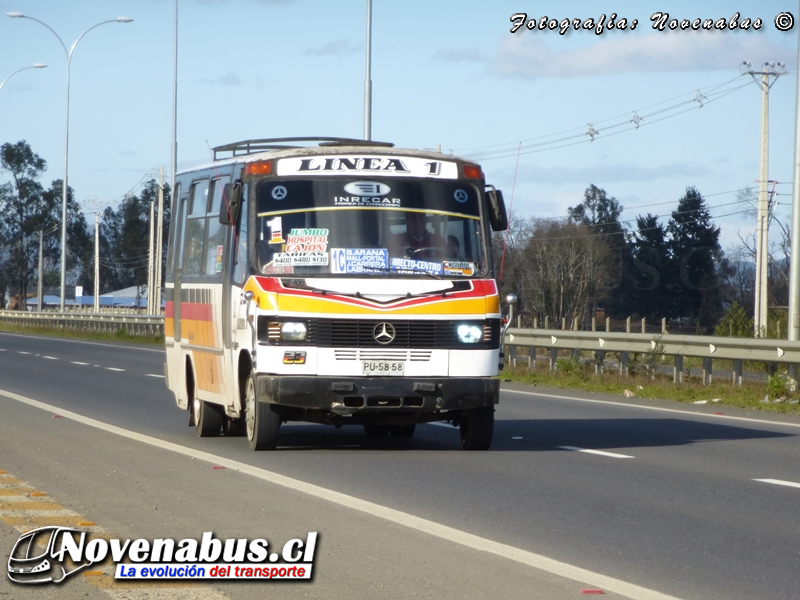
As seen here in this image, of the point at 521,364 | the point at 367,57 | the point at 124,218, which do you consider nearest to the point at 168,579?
the point at 521,364

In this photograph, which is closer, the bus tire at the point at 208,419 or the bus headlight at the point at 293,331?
the bus headlight at the point at 293,331

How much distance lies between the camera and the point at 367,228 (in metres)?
12.5

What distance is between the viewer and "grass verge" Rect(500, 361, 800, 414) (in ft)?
66.4

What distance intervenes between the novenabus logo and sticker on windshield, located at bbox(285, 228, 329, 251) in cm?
462

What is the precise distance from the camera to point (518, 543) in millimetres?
7984

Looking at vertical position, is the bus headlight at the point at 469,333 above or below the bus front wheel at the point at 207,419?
above

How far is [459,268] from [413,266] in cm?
43

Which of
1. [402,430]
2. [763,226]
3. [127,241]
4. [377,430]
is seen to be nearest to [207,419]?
[377,430]

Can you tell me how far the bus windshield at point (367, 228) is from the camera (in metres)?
12.3

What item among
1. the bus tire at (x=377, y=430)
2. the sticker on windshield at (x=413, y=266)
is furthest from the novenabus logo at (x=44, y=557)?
the bus tire at (x=377, y=430)

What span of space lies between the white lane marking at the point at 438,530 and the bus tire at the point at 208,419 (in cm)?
84

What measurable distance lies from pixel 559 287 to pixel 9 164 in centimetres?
5288

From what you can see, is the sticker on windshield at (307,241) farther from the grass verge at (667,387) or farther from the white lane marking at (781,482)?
the grass verge at (667,387)

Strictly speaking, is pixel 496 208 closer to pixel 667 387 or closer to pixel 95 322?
pixel 667 387
